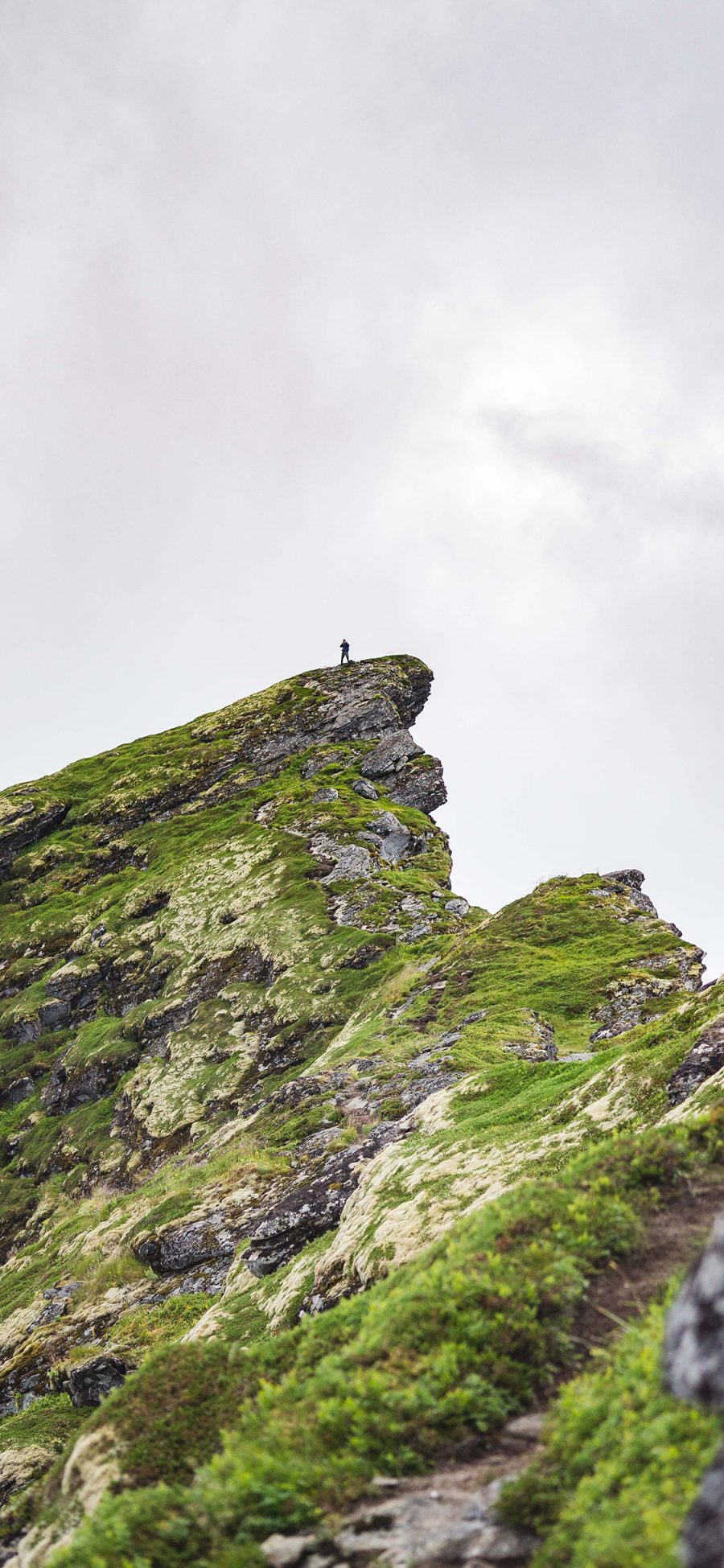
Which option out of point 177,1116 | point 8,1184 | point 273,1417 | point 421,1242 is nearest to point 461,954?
point 177,1116

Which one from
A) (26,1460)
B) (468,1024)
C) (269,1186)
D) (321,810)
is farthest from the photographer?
(321,810)

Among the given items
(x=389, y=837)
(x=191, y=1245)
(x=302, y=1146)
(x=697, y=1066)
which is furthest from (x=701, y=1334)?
(x=389, y=837)

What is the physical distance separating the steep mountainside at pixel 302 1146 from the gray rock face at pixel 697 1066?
113 millimetres

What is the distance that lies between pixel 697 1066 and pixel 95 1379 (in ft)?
65.4

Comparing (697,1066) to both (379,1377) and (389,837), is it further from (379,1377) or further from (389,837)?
(389,837)

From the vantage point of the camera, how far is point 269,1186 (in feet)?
111

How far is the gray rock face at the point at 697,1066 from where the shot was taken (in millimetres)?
20172

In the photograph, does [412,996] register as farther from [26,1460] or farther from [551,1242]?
[551,1242]

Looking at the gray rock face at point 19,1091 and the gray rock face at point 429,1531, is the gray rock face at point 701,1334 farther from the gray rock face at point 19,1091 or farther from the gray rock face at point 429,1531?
the gray rock face at point 19,1091

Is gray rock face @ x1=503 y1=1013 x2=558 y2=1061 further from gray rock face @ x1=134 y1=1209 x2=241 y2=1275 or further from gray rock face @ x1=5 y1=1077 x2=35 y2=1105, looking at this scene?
gray rock face @ x1=5 y1=1077 x2=35 y2=1105

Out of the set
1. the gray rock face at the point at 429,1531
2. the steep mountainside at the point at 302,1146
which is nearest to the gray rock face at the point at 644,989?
the steep mountainside at the point at 302,1146

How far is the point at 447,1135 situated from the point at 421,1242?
6951mm

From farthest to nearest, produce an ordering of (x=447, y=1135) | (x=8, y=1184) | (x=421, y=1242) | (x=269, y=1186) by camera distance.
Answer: (x=8, y=1184) < (x=269, y=1186) < (x=447, y=1135) < (x=421, y=1242)

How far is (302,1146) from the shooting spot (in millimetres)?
35844
